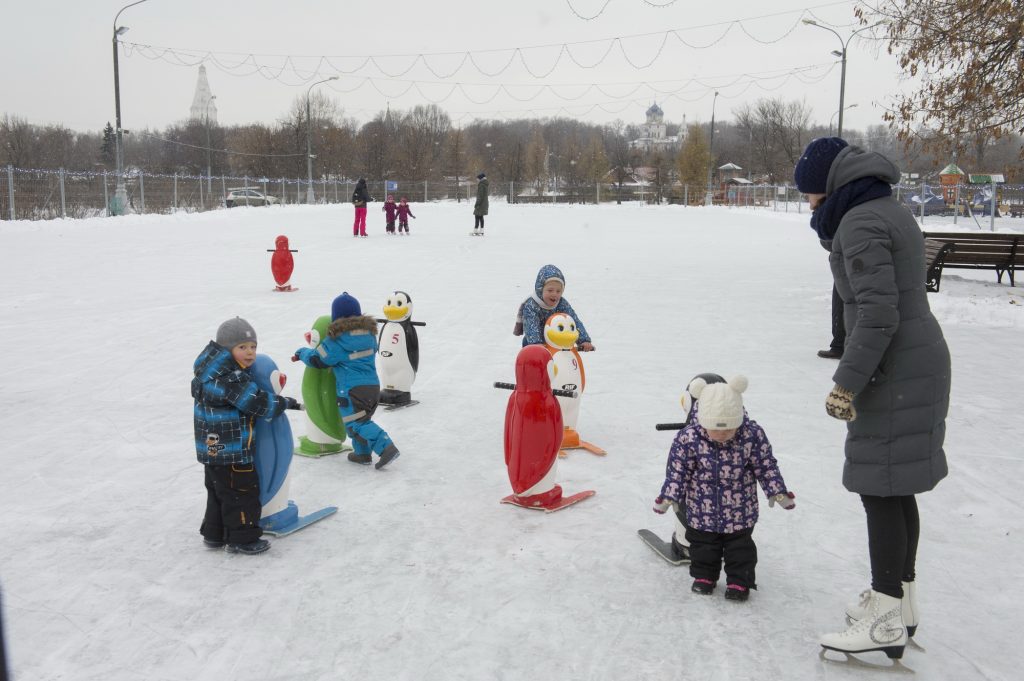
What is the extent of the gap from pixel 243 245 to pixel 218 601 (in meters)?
18.9

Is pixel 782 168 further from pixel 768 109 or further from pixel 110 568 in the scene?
pixel 110 568

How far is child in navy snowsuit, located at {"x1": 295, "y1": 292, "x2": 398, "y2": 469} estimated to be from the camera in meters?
5.48

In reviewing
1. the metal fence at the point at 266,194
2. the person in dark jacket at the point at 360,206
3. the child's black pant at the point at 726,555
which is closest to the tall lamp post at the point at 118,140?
the metal fence at the point at 266,194

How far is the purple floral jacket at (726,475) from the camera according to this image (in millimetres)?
3607

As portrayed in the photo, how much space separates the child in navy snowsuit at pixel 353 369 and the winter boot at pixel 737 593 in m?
2.52

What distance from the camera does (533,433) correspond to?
467 cm

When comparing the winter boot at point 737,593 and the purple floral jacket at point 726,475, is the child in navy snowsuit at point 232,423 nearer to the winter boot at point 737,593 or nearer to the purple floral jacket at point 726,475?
the purple floral jacket at point 726,475

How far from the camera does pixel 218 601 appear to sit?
374 cm

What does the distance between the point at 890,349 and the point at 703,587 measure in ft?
4.66

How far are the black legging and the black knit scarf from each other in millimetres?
1024

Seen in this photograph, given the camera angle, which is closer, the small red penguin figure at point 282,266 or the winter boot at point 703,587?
the winter boot at point 703,587

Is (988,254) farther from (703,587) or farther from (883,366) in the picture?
(883,366)

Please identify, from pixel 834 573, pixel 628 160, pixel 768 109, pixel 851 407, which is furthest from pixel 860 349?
pixel 628 160

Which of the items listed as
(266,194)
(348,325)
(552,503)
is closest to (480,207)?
(348,325)
